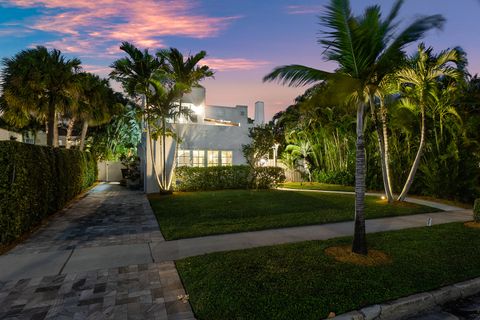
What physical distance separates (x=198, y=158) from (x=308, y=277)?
12176 millimetres

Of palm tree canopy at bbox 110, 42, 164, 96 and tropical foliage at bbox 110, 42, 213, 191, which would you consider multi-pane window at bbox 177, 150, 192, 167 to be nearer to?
tropical foliage at bbox 110, 42, 213, 191

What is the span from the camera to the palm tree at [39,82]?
1312 centimetres

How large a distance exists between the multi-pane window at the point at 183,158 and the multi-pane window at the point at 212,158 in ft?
3.78

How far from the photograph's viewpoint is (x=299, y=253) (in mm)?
4691

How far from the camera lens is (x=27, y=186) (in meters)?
6.30

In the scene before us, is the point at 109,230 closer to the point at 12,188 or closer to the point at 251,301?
the point at 12,188

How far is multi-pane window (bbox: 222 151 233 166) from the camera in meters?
15.9

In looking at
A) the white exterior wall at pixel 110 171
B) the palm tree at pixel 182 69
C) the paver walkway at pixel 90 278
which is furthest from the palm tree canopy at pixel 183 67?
the white exterior wall at pixel 110 171

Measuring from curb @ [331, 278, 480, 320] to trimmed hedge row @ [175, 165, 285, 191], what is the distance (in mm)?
11681

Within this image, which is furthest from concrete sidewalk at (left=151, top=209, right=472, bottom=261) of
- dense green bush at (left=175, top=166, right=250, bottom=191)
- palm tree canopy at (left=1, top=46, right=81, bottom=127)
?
palm tree canopy at (left=1, top=46, right=81, bottom=127)

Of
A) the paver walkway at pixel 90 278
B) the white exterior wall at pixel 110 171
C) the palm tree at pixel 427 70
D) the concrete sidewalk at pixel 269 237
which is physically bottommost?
the paver walkway at pixel 90 278

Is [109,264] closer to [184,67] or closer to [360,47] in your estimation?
[360,47]

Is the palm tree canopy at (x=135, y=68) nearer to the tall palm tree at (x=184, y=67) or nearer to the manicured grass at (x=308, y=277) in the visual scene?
the tall palm tree at (x=184, y=67)

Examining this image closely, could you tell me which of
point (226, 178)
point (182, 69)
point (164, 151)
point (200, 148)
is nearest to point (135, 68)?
point (182, 69)
